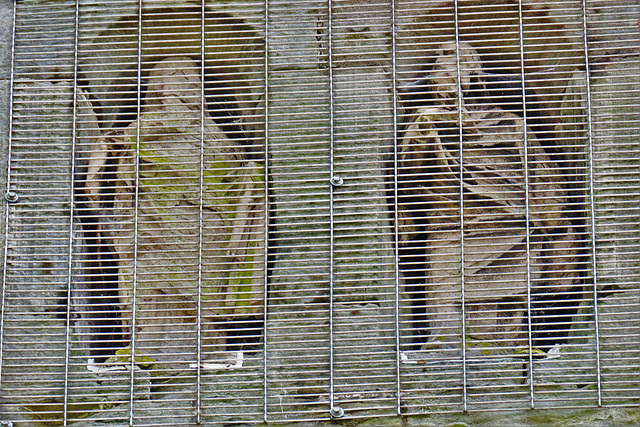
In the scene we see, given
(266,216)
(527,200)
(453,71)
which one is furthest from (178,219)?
(527,200)

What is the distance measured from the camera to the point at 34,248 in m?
5.16

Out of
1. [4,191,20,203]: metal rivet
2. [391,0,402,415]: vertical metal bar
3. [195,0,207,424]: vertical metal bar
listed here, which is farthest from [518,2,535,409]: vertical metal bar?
[4,191,20,203]: metal rivet

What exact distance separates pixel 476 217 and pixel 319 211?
2.84ft

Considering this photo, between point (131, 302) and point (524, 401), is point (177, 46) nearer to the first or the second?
point (131, 302)

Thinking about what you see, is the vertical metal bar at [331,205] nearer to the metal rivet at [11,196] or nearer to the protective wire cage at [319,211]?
the protective wire cage at [319,211]

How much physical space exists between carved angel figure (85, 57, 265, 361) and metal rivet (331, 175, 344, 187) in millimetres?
421

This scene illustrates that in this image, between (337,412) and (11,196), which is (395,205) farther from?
(11,196)

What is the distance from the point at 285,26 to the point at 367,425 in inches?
89.3

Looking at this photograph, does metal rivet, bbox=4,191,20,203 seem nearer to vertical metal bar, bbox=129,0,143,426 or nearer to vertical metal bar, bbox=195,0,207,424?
vertical metal bar, bbox=129,0,143,426

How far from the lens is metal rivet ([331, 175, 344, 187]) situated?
5.12m

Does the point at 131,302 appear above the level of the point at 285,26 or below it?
below

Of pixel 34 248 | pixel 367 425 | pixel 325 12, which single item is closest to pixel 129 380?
pixel 34 248

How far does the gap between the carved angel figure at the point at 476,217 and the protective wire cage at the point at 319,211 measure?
2 cm

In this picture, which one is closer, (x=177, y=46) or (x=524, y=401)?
(x=524, y=401)
